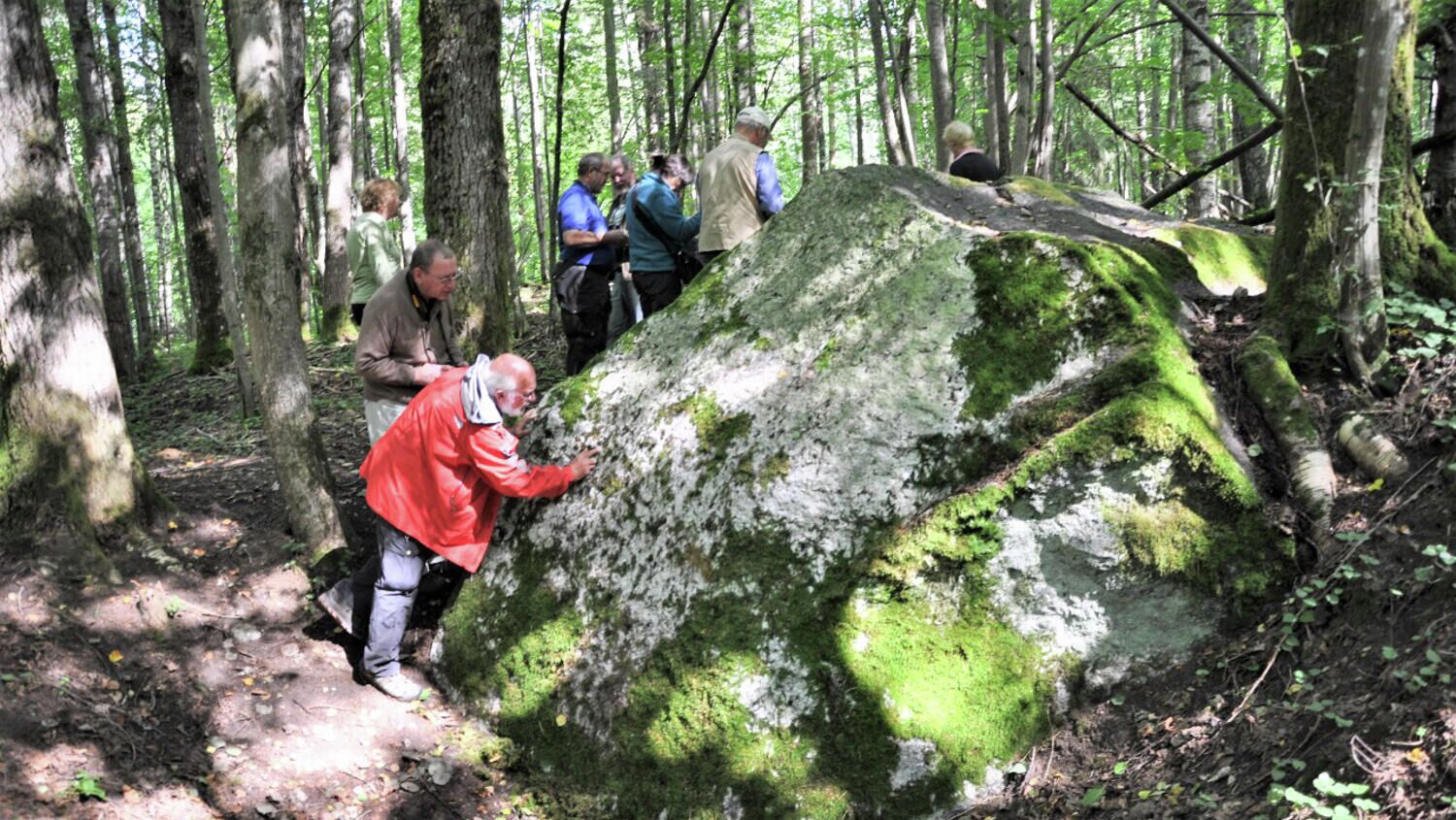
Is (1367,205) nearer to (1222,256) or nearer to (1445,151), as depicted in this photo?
(1445,151)

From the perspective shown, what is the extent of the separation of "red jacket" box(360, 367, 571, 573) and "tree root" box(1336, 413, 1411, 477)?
3.79 metres

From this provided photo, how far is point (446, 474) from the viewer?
491cm

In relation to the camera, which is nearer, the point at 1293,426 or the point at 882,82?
the point at 1293,426

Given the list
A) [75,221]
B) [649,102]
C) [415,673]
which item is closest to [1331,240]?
[415,673]

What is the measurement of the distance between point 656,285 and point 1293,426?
174 inches

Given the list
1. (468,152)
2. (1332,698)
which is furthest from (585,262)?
(1332,698)

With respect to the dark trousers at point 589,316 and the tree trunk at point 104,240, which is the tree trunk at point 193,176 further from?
the dark trousers at point 589,316

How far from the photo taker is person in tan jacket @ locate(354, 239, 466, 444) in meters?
5.26

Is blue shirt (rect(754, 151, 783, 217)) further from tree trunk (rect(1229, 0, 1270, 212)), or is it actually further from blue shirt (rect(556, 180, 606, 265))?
tree trunk (rect(1229, 0, 1270, 212))

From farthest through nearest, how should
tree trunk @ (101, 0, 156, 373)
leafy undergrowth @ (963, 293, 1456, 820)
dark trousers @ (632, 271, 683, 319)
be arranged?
tree trunk @ (101, 0, 156, 373)
dark trousers @ (632, 271, 683, 319)
leafy undergrowth @ (963, 293, 1456, 820)

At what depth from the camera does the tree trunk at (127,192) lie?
14344mm

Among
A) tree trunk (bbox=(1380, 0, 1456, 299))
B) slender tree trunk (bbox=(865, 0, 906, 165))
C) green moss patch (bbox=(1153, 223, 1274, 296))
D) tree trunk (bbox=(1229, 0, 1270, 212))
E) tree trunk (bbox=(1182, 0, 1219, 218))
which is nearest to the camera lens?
tree trunk (bbox=(1380, 0, 1456, 299))

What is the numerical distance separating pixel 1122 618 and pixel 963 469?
3.18 ft

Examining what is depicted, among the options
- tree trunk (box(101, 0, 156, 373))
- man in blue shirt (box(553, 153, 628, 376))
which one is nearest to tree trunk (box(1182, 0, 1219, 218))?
man in blue shirt (box(553, 153, 628, 376))
